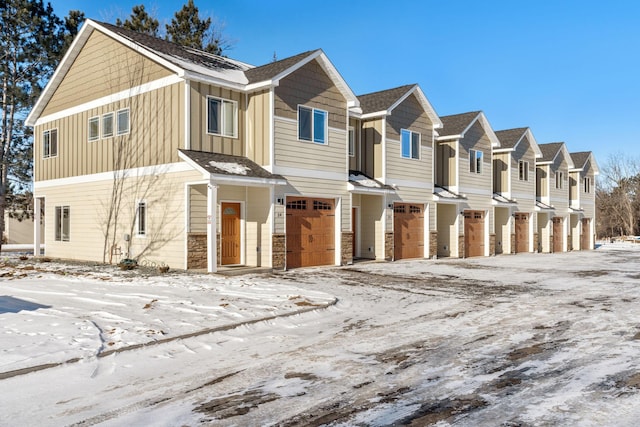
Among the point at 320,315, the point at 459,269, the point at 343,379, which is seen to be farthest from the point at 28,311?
the point at 459,269

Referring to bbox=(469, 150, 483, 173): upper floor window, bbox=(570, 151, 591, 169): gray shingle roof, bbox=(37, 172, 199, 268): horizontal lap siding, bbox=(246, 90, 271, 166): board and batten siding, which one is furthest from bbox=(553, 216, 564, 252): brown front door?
bbox=(37, 172, 199, 268): horizontal lap siding

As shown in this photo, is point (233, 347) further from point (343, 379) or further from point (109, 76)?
point (109, 76)

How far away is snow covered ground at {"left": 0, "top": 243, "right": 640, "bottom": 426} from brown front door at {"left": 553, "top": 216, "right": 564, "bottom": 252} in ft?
79.3

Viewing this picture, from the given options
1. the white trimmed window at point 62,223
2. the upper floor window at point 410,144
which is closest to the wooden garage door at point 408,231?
the upper floor window at point 410,144

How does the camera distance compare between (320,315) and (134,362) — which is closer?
(134,362)

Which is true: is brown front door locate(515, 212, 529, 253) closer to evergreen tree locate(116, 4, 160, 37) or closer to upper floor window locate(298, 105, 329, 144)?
upper floor window locate(298, 105, 329, 144)

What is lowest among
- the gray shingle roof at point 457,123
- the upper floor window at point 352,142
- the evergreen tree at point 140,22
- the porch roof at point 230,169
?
the porch roof at point 230,169

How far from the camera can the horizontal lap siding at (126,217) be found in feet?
54.7

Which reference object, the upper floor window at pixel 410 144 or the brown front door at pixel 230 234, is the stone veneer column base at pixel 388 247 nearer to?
the upper floor window at pixel 410 144

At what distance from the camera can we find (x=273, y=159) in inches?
686

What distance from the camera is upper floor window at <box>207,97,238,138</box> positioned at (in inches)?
682

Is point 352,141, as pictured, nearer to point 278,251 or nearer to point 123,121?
point 278,251

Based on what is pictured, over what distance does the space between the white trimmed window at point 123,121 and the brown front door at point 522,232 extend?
905 inches

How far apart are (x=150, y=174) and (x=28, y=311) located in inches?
348
